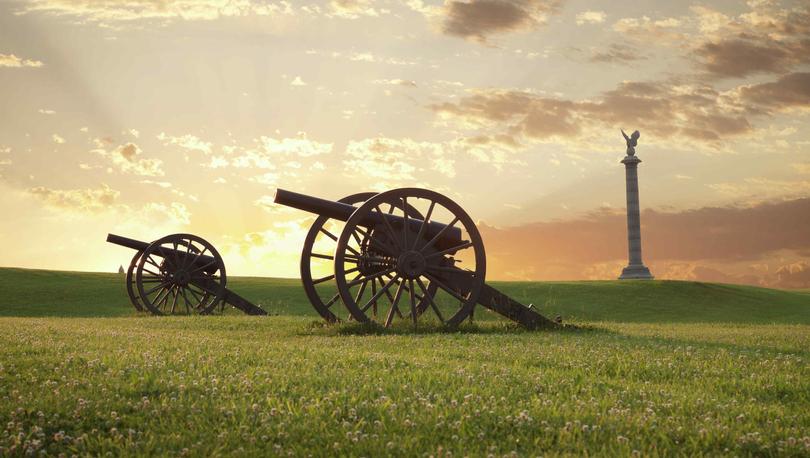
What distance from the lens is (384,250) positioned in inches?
612

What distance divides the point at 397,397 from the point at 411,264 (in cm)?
859

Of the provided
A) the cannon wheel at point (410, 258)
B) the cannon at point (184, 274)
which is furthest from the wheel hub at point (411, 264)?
the cannon at point (184, 274)

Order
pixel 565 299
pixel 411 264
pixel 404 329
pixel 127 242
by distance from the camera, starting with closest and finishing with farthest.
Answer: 1. pixel 404 329
2. pixel 411 264
3. pixel 127 242
4. pixel 565 299

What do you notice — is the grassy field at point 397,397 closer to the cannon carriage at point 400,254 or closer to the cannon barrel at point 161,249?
the cannon carriage at point 400,254

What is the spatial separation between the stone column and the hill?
1191 centimetres

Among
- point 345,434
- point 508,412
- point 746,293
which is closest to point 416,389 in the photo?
point 508,412

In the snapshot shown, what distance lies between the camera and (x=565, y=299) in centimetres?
3719

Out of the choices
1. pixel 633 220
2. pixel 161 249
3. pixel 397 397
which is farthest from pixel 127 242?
pixel 633 220

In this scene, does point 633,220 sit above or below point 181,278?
above

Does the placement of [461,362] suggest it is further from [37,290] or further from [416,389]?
[37,290]

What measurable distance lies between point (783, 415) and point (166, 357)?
7.46 m

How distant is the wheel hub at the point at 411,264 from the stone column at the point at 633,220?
44888 millimetres

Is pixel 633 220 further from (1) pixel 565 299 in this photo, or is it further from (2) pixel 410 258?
(2) pixel 410 258

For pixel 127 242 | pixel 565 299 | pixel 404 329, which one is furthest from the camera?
pixel 565 299
